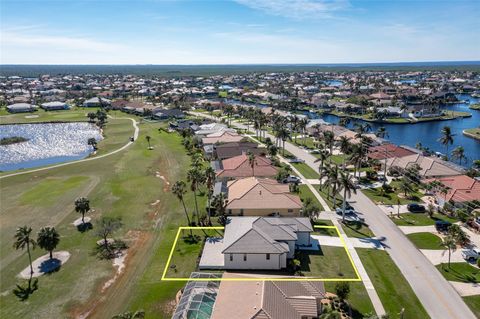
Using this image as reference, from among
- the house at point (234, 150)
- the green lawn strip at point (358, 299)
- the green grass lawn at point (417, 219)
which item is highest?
the house at point (234, 150)

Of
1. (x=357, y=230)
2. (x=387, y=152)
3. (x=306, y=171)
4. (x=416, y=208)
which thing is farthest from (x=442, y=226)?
(x=387, y=152)

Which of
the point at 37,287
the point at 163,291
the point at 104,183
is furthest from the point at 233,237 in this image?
the point at 104,183

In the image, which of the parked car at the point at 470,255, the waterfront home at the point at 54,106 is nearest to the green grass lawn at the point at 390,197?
the parked car at the point at 470,255

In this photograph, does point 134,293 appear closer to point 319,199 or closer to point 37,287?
point 37,287

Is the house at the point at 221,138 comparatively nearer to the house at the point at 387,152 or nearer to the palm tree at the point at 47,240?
the house at the point at 387,152

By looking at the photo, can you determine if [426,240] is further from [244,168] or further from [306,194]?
[244,168]
